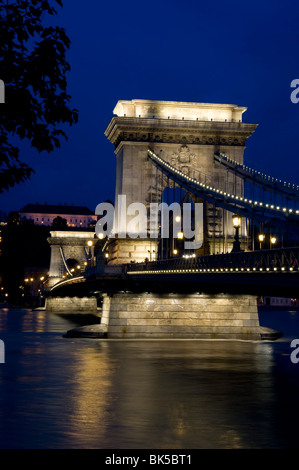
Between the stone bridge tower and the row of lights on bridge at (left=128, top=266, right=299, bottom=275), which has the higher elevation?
the stone bridge tower

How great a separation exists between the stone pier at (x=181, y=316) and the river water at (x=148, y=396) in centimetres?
341

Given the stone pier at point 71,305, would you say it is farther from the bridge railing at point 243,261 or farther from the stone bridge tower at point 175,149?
the bridge railing at point 243,261

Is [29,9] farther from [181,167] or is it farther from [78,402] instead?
[181,167]

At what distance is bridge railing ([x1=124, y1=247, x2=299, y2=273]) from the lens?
949 inches

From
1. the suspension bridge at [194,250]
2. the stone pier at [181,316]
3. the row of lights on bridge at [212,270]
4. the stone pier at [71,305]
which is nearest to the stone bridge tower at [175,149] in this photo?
the suspension bridge at [194,250]

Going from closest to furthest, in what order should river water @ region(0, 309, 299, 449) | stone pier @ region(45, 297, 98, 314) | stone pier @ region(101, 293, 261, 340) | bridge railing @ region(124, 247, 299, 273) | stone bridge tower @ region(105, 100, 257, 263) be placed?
1. river water @ region(0, 309, 299, 449)
2. bridge railing @ region(124, 247, 299, 273)
3. stone pier @ region(101, 293, 261, 340)
4. stone bridge tower @ region(105, 100, 257, 263)
5. stone pier @ region(45, 297, 98, 314)

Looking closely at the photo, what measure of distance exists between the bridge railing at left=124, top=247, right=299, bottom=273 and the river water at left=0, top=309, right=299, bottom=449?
4.64m

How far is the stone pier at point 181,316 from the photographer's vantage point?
168 feet

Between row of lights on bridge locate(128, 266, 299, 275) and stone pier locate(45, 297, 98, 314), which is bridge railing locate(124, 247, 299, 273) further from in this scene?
stone pier locate(45, 297, 98, 314)

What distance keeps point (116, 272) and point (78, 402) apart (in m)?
26.7

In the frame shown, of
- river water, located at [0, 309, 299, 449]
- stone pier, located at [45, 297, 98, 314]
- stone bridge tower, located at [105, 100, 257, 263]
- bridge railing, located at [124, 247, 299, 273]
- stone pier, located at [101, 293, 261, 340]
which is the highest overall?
stone bridge tower, located at [105, 100, 257, 263]

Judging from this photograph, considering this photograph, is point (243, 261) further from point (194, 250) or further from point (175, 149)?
point (175, 149)

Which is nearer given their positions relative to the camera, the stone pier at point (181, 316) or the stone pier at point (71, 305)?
the stone pier at point (181, 316)

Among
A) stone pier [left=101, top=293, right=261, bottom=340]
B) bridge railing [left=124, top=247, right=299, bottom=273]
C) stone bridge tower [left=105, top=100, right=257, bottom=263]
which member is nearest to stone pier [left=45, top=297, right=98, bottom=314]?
stone bridge tower [left=105, top=100, right=257, bottom=263]
